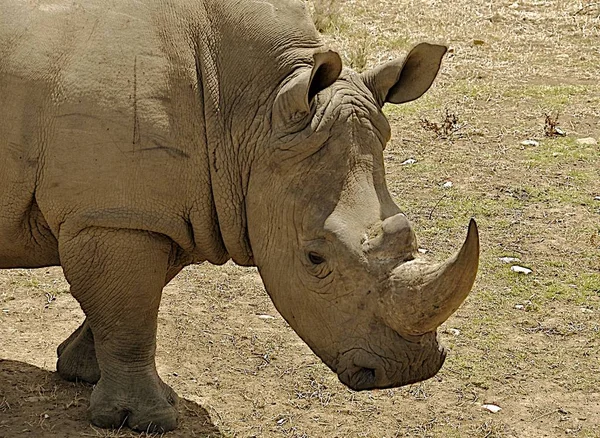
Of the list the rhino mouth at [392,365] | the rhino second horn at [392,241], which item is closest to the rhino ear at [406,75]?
the rhino second horn at [392,241]

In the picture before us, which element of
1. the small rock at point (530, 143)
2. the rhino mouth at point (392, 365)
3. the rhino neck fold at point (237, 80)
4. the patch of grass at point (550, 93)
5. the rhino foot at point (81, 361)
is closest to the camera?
the rhino mouth at point (392, 365)

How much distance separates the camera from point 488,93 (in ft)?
40.2

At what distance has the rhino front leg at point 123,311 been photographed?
5711mm

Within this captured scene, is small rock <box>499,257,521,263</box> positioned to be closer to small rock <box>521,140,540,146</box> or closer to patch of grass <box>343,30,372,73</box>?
small rock <box>521,140,540,146</box>

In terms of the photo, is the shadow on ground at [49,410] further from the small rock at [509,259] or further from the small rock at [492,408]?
the small rock at [509,259]

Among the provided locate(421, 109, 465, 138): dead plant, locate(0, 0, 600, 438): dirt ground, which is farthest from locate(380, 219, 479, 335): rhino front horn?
locate(421, 109, 465, 138): dead plant

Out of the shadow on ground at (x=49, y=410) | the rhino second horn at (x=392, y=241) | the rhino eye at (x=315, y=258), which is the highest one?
the rhino second horn at (x=392, y=241)

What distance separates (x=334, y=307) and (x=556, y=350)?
2616 millimetres

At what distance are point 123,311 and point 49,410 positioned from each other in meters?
A: 0.93

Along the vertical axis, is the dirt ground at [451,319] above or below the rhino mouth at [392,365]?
below

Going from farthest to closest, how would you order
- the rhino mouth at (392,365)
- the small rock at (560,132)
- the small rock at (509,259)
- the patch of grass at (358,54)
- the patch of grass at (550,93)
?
the patch of grass at (358,54) → the patch of grass at (550,93) → the small rock at (560,132) → the small rock at (509,259) → the rhino mouth at (392,365)

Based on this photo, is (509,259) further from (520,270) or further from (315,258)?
(315,258)

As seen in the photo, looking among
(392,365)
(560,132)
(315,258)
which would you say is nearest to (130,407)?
(315,258)

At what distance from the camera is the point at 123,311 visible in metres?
5.87
